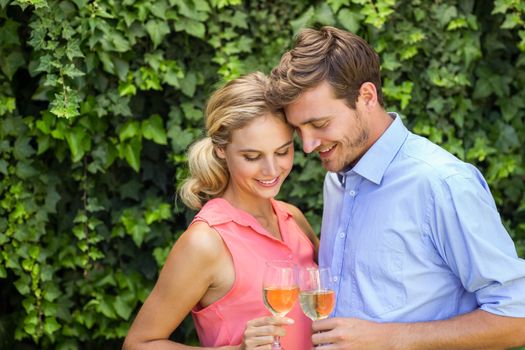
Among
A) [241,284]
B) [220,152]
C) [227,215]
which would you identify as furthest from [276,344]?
[220,152]

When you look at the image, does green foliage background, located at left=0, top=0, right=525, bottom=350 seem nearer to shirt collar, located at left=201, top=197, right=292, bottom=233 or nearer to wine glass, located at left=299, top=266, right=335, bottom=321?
shirt collar, located at left=201, top=197, right=292, bottom=233

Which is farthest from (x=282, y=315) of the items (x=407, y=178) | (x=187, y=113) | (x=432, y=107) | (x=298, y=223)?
(x=432, y=107)

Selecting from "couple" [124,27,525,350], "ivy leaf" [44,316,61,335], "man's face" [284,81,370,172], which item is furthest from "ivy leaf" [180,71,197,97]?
"man's face" [284,81,370,172]

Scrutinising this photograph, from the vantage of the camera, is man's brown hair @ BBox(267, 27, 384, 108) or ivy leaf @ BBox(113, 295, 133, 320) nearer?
man's brown hair @ BBox(267, 27, 384, 108)

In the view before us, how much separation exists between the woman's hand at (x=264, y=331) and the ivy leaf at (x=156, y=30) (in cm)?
185

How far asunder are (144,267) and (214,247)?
62.0 inches

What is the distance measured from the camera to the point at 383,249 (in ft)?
8.83

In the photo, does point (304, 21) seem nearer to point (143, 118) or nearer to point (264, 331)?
point (143, 118)

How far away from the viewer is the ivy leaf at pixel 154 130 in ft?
13.6

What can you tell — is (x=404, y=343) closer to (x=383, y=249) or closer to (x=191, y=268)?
(x=383, y=249)

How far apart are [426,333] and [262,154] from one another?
2.60ft

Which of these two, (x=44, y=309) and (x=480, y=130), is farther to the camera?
(x=480, y=130)

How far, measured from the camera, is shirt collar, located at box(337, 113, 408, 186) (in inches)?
108

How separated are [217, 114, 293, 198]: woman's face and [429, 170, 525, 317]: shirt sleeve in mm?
551
